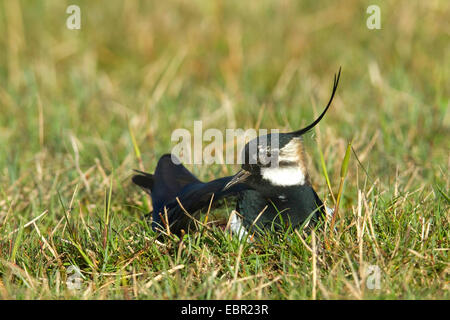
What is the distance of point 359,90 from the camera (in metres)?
5.64

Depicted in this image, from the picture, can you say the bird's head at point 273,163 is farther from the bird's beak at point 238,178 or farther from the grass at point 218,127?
the grass at point 218,127

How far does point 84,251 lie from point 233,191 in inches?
28.2

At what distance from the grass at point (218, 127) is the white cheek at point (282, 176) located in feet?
0.51

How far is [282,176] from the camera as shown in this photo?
307cm

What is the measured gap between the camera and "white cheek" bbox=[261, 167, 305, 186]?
306 centimetres

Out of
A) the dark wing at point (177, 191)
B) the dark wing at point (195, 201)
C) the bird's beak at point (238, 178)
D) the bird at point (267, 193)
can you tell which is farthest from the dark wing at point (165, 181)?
the bird's beak at point (238, 178)

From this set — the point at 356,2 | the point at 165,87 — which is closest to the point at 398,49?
the point at 356,2

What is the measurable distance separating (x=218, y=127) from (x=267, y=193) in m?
1.99

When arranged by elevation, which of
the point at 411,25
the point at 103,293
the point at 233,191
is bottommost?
the point at 103,293

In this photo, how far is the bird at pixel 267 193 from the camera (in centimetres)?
297

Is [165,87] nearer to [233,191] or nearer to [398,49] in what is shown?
[398,49]

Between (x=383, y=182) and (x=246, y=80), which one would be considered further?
(x=246, y=80)

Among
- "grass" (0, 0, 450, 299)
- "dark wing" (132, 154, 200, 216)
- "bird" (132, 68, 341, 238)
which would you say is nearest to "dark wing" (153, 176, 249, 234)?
"bird" (132, 68, 341, 238)

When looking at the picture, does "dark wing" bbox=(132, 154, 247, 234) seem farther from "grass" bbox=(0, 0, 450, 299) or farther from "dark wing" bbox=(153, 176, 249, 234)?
"grass" bbox=(0, 0, 450, 299)
